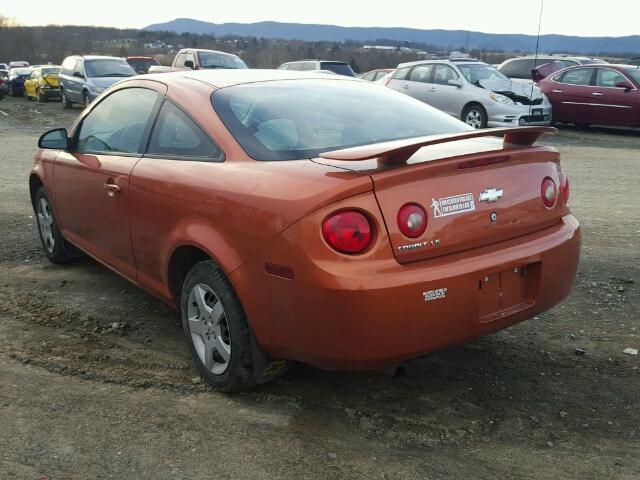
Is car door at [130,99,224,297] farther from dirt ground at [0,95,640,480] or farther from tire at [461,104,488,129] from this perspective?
tire at [461,104,488,129]

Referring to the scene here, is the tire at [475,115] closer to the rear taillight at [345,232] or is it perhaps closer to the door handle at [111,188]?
the door handle at [111,188]

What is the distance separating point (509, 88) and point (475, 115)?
1068mm

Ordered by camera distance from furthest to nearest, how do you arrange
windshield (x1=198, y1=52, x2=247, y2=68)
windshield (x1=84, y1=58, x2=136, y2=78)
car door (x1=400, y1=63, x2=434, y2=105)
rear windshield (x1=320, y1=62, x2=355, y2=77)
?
rear windshield (x1=320, y1=62, x2=355, y2=77), windshield (x1=84, y1=58, x2=136, y2=78), windshield (x1=198, y1=52, x2=247, y2=68), car door (x1=400, y1=63, x2=434, y2=105)

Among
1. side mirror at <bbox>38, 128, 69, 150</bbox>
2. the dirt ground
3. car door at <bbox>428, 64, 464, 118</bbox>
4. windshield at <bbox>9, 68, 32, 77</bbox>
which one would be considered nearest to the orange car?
the dirt ground

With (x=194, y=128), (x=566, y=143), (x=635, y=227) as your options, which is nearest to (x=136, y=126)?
(x=194, y=128)

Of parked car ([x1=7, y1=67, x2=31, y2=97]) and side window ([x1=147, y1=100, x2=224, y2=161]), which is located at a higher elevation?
side window ([x1=147, y1=100, x2=224, y2=161])

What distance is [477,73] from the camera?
52.6 feet

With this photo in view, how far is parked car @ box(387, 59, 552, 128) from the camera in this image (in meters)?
15.0

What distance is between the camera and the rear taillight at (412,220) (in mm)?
2857

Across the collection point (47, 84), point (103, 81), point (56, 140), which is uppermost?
point (56, 140)

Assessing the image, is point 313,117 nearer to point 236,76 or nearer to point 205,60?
point 236,76

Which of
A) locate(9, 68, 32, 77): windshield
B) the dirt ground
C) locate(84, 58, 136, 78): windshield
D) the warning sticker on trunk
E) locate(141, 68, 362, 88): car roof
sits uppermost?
locate(141, 68, 362, 88): car roof

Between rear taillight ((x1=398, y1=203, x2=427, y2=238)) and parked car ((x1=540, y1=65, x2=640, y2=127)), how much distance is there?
13846 millimetres

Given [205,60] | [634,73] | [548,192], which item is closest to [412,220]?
[548,192]
